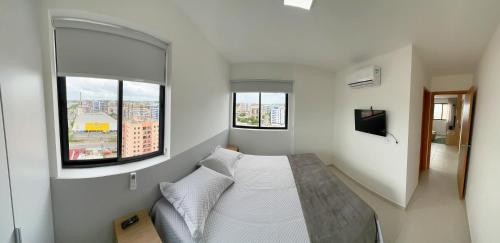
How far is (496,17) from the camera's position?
155 centimetres

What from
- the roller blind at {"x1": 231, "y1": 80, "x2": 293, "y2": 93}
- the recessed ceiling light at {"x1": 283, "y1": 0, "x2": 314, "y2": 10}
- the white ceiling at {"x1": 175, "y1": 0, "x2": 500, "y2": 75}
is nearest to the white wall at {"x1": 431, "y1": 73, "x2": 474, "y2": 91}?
the white ceiling at {"x1": 175, "y1": 0, "x2": 500, "y2": 75}

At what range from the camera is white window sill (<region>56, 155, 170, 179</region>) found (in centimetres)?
119

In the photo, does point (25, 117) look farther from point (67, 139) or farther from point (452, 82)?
point (452, 82)

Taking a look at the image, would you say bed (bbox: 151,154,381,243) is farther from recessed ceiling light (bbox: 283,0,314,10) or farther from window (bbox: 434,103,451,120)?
window (bbox: 434,103,451,120)

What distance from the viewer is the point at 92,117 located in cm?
136

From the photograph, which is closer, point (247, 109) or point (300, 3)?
point (300, 3)

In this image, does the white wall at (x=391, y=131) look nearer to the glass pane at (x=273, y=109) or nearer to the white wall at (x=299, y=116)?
the white wall at (x=299, y=116)

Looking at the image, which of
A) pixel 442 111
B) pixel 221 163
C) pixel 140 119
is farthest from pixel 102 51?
pixel 442 111

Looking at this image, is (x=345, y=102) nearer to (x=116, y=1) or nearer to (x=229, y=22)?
(x=229, y=22)

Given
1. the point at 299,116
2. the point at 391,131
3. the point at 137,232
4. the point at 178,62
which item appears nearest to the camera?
the point at 137,232

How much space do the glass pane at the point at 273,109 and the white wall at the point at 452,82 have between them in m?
3.21

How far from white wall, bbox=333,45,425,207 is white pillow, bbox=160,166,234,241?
8.27 feet

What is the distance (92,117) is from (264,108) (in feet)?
10.1

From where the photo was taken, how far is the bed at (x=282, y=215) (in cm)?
125
